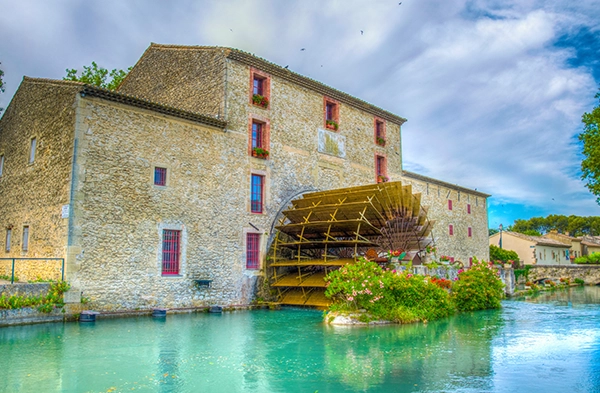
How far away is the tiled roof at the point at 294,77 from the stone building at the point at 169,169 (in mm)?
58

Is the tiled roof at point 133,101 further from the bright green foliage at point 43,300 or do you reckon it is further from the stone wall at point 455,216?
the stone wall at point 455,216

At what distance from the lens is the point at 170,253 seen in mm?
14305

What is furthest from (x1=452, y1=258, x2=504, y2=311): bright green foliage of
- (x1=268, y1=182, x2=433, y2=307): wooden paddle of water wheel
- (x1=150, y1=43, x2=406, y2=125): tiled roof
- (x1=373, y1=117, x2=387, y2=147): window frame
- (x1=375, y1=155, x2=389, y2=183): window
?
(x1=150, y1=43, x2=406, y2=125): tiled roof

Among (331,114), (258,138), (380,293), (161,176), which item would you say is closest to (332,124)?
(331,114)

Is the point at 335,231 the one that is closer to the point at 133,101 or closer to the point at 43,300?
the point at 133,101

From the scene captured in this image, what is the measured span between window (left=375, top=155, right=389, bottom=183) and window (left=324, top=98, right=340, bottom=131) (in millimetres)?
3054

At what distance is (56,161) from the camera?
13359 millimetres

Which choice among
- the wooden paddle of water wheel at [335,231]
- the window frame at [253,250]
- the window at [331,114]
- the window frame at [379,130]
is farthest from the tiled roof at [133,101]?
the window frame at [379,130]

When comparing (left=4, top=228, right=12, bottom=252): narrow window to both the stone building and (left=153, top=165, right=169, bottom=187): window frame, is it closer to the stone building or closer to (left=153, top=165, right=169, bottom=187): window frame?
the stone building

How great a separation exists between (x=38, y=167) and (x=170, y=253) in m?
4.68

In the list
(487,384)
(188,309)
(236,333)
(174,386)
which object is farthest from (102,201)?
(487,384)

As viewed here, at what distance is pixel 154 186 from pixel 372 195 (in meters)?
6.94

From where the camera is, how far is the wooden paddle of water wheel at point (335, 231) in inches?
620

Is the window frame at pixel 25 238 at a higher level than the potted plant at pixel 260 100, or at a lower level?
lower
